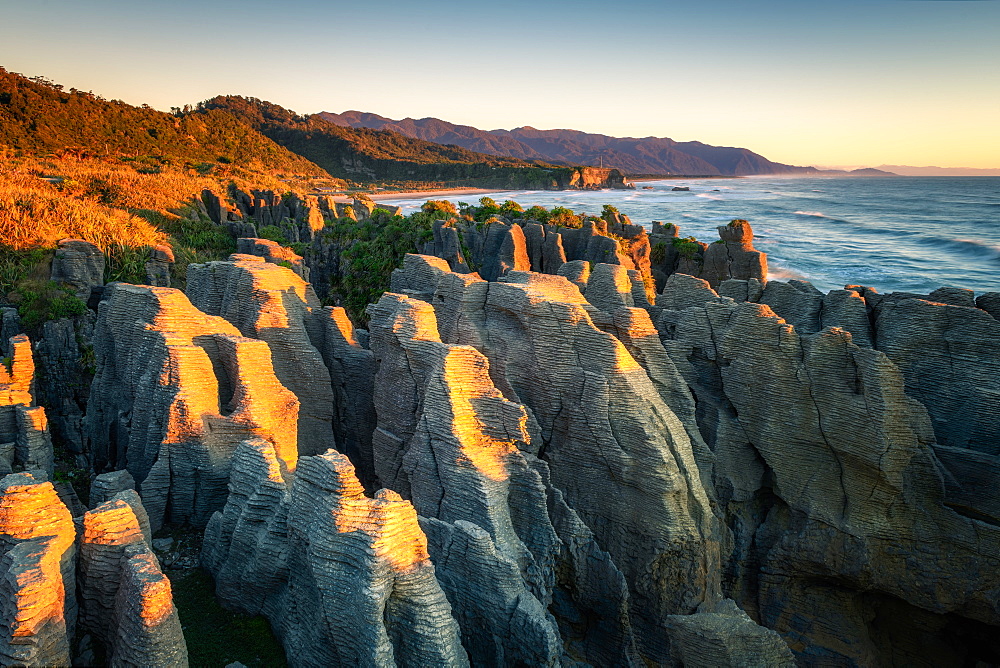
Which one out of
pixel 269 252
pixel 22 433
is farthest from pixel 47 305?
pixel 269 252

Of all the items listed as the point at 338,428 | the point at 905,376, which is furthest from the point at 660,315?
the point at 338,428

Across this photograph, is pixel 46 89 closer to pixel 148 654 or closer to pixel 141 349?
pixel 141 349

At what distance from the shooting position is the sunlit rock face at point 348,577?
24.4 feet

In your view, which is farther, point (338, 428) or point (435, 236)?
point (435, 236)

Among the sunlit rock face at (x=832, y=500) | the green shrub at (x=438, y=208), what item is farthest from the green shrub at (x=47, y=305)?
the green shrub at (x=438, y=208)

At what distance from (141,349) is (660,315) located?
12381 mm

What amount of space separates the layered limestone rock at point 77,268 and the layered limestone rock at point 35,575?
1273cm

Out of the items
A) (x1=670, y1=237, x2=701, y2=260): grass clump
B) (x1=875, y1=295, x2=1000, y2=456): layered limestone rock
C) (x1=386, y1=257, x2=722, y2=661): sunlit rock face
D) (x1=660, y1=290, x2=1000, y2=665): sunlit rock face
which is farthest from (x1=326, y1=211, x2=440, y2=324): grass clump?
(x1=875, y1=295, x2=1000, y2=456): layered limestone rock

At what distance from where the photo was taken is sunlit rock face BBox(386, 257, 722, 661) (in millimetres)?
11094

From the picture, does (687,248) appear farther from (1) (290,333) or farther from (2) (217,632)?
(2) (217,632)

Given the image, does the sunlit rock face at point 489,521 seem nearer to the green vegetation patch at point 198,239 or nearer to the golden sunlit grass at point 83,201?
the golden sunlit grass at point 83,201

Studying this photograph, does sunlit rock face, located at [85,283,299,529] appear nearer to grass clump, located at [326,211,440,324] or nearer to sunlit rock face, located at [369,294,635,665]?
sunlit rock face, located at [369,294,635,665]

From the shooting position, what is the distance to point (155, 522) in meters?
11.1

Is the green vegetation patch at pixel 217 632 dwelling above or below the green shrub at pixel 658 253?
below
